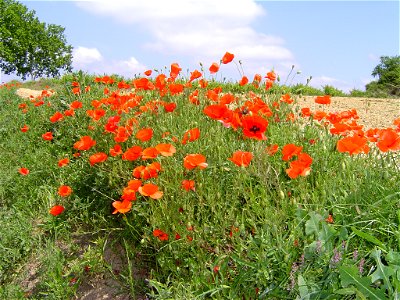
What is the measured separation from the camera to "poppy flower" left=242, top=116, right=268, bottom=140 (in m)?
2.72

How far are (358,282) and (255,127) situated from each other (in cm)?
111

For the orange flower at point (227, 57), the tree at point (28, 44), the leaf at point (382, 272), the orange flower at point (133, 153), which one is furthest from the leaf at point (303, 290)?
the tree at point (28, 44)

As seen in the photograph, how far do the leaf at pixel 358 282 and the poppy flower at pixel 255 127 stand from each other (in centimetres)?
98

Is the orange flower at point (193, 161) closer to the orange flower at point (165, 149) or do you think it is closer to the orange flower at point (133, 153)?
the orange flower at point (165, 149)

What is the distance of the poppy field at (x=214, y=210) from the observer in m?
2.24

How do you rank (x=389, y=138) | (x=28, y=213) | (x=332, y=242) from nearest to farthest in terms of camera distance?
(x=332, y=242), (x=389, y=138), (x=28, y=213)

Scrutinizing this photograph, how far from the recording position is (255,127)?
278 centimetres

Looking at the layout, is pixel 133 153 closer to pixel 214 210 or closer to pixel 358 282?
pixel 214 210

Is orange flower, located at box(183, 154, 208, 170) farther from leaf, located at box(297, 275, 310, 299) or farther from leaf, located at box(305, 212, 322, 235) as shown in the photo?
leaf, located at box(297, 275, 310, 299)

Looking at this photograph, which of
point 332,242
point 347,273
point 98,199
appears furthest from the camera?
point 98,199

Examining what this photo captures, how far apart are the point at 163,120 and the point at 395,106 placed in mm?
6850

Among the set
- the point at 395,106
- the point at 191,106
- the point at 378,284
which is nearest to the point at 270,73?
the point at 191,106

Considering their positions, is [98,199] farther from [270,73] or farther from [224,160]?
[270,73]

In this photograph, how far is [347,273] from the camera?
76.1 inches
